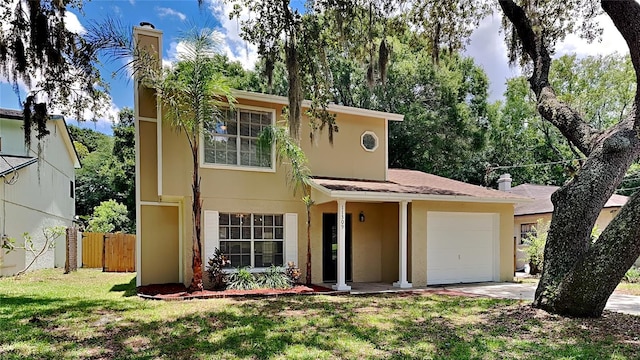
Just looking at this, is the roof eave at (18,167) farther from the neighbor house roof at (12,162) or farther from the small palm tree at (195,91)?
the small palm tree at (195,91)

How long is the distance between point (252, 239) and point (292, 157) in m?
2.29

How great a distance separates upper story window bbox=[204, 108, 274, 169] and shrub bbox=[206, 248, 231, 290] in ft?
7.45

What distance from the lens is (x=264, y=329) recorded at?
5918mm

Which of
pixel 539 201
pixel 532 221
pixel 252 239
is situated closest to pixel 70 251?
pixel 252 239

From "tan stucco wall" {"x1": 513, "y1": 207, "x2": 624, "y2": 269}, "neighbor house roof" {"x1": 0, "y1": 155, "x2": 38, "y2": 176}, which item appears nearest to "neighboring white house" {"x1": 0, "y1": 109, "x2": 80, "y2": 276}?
"neighbor house roof" {"x1": 0, "y1": 155, "x2": 38, "y2": 176}

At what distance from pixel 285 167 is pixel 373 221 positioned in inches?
122

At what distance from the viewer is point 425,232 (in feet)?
35.5

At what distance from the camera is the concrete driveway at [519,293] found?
7688mm

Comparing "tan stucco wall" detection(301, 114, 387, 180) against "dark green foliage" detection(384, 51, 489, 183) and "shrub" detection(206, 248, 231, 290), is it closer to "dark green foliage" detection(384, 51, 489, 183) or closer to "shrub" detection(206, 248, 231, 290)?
"shrub" detection(206, 248, 231, 290)

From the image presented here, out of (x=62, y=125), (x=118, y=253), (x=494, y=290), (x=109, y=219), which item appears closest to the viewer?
(x=494, y=290)

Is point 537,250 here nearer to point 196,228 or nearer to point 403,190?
point 403,190

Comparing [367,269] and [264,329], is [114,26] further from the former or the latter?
[367,269]

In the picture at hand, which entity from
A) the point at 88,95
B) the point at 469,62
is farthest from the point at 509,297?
the point at 469,62

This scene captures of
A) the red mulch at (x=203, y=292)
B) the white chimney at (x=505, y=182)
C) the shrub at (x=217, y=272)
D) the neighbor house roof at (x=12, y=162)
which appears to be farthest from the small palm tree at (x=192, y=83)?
the white chimney at (x=505, y=182)
